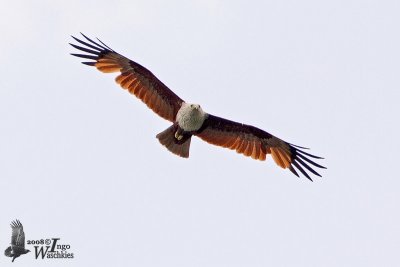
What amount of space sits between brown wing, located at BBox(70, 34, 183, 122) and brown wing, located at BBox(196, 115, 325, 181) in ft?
3.05

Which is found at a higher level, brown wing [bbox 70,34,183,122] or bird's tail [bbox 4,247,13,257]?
brown wing [bbox 70,34,183,122]

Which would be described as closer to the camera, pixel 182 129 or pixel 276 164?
pixel 182 129

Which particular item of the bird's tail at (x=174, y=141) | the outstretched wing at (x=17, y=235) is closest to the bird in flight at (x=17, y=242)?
the outstretched wing at (x=17, y=235)

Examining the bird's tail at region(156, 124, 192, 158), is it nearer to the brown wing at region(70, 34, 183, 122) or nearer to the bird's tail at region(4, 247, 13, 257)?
the brown wing at region(70, 34, 183, 122)

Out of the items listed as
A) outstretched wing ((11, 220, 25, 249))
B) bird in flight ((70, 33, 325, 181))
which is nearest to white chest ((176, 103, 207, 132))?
bird in flight ((70, 33, 325, 181))

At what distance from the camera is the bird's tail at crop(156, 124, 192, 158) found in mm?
20234

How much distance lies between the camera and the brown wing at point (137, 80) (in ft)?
66.9

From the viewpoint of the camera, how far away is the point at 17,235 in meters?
21.3

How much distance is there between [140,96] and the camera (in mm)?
20469

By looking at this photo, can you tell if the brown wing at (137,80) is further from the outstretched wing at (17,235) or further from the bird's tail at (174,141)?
the outstretched wing at (17,235)

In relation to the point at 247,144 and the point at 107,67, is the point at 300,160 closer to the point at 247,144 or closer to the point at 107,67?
the point at 247,144

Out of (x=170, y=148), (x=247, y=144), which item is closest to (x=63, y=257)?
(x=170, y=148)

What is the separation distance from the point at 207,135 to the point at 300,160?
7.90 ft

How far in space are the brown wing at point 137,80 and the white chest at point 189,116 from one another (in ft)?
0.82
